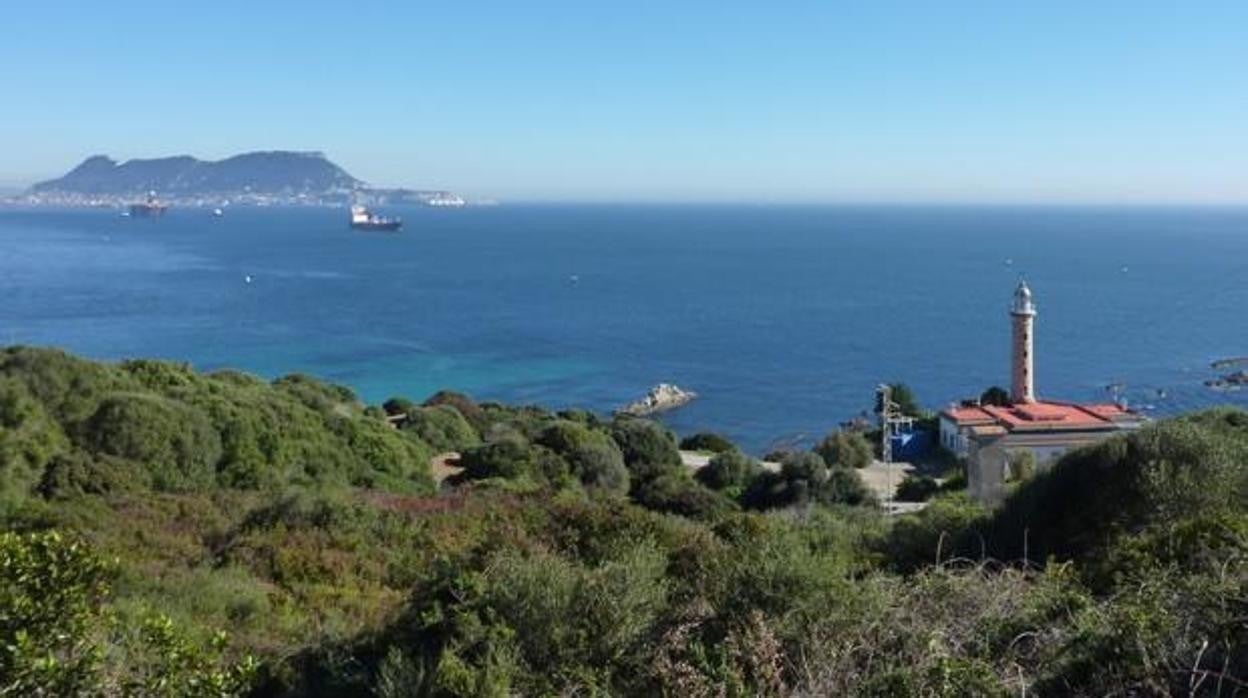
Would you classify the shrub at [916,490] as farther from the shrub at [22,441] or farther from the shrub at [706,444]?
the shrub at [22,441]

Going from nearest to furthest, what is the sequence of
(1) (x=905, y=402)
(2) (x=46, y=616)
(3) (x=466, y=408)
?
(2) (x=46, y=616) < (3) (x=466, y=408) < (1) (x=905, y=402)

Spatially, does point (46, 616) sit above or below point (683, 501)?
above

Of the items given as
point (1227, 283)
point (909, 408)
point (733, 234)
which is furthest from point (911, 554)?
point (733, 234)

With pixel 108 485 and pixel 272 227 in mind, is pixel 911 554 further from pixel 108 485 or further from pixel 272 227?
pixel 272 227

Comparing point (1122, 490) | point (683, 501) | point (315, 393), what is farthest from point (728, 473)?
point (1122, 490)

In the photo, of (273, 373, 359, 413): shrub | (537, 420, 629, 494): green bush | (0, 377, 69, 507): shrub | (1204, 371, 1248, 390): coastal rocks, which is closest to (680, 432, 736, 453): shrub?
(537, 420, 629, 494): green bush

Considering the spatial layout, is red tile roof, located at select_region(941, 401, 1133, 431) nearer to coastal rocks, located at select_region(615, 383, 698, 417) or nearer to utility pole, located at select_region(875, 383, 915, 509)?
utility pole, located at select_region(875, 383, 915, 509)

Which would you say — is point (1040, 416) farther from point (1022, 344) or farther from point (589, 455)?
point (589, 455)

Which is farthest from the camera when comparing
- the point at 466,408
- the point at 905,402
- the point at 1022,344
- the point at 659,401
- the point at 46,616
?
the point at 659,401
